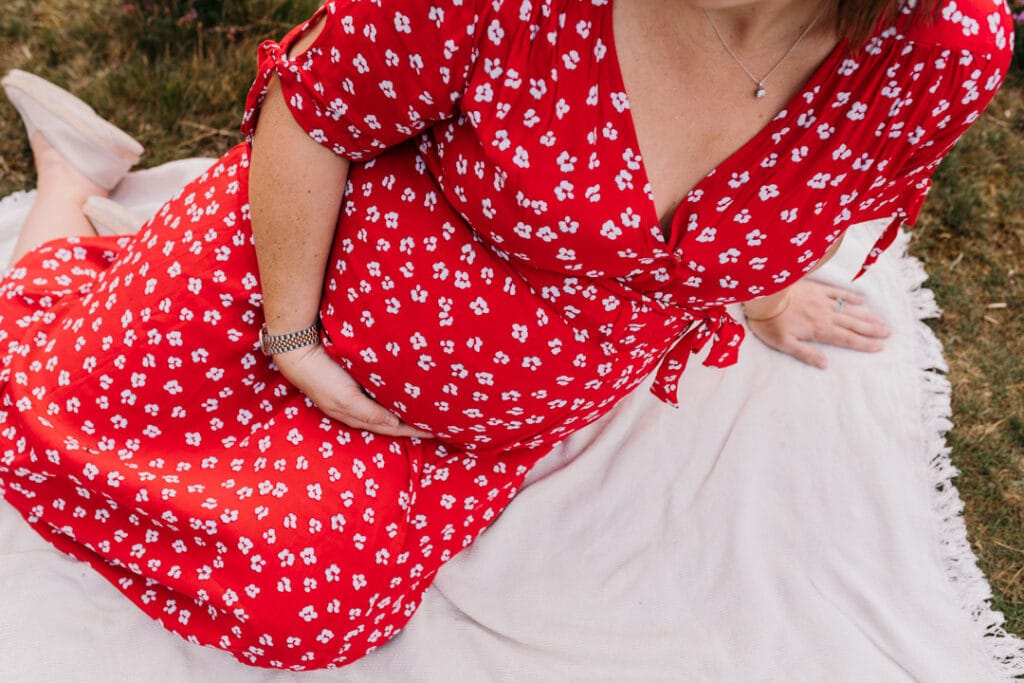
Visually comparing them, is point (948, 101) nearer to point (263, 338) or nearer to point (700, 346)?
point (700, 346)

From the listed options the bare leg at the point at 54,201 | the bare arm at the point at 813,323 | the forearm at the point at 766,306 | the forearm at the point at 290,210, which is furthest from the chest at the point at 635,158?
the bare leg at the point at 54,201

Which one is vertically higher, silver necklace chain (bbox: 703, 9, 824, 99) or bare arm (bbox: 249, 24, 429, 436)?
silver necklace chain (bbox: 703, 9, 824, 99)

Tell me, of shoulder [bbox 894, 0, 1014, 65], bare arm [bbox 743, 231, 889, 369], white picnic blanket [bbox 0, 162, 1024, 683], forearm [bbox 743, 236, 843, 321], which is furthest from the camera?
bare arm [bbox 743, 231, 889, 369]

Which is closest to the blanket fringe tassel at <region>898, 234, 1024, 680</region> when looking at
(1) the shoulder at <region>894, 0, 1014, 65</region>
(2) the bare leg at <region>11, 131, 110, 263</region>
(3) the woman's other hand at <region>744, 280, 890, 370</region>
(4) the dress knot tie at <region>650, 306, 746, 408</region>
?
(3) the woman's other hand at <region>744, 280, 890, 370</region>

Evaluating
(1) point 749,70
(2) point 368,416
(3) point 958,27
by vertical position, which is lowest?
(2) point 368,416

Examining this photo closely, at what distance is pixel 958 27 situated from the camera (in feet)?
3.51

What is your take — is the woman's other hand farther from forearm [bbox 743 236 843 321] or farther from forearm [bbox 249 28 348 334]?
forearm [bbox 249 28 348 334]

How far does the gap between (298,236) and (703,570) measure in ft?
3.77

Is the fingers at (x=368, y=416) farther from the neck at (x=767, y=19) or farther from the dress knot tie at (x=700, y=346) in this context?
the neck at (x=767, y=19)

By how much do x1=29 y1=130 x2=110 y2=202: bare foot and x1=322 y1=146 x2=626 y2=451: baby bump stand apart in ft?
3.68

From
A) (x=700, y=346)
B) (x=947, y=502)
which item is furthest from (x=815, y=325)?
(x=700, y=346)

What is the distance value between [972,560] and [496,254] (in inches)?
54.5

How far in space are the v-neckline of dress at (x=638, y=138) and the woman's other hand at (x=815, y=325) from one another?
3.29 feet

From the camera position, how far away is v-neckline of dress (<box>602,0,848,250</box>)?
1090mm
